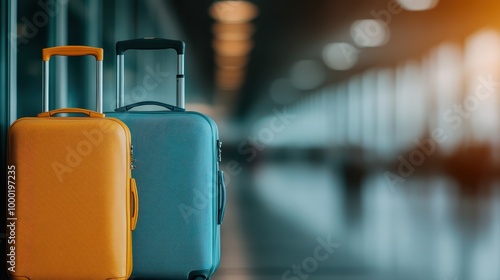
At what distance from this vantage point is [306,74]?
257cm

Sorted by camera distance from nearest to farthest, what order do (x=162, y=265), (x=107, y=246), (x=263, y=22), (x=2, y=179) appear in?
(x=107, y=246), (x=162, y=265), (x=2, y=179), (x=263, y=22)

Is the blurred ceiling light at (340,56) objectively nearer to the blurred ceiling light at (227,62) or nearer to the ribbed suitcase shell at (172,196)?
the blurred ceiling light at (227,62)

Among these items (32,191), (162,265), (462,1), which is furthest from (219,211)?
(462,1)

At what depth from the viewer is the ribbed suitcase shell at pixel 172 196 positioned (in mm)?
1946

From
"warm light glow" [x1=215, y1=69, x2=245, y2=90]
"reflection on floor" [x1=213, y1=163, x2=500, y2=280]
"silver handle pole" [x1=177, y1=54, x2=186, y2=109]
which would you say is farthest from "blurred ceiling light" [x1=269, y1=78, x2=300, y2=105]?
"silver handle pole" [x1=177, y1=54, x2=186, y2=109]

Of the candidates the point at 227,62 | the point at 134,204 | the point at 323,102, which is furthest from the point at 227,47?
the point at 134,204

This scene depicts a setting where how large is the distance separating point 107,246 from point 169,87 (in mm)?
849

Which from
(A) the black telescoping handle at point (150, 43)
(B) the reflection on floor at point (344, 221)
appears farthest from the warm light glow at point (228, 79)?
(A) the black telescoping handle at point (150, 43)

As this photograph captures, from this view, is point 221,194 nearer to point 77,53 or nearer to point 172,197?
point 172,197

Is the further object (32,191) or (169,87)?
(169,87)

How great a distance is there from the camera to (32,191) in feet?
5.70

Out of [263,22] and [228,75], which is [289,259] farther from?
[263,22]

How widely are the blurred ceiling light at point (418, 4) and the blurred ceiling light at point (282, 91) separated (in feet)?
1.64

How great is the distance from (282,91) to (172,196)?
29.3 inches
